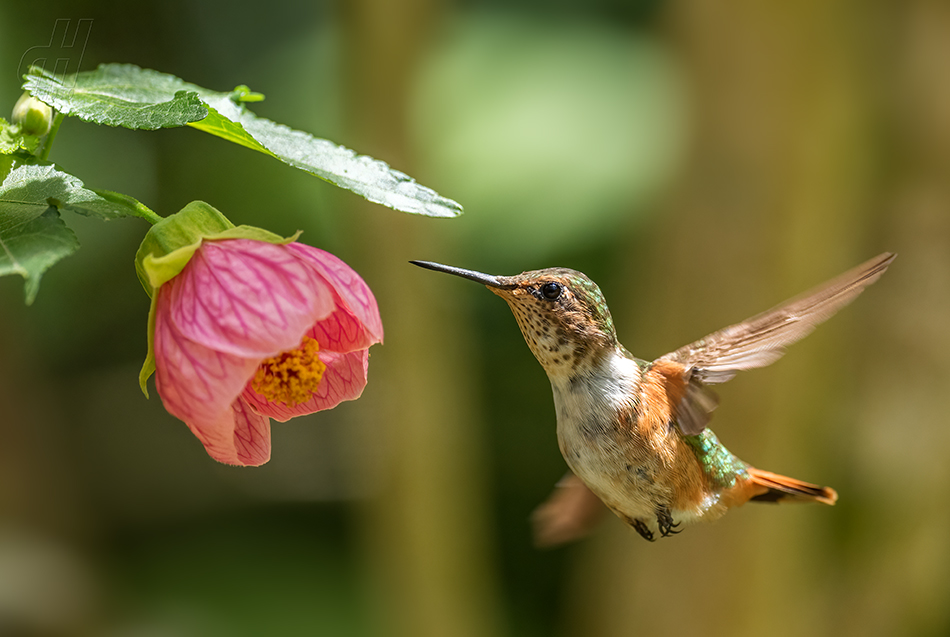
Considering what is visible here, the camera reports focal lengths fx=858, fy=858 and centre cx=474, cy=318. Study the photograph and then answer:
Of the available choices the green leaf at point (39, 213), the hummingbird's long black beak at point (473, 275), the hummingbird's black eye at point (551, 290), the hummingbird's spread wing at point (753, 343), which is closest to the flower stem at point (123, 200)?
the green leaf at point (39, 213)

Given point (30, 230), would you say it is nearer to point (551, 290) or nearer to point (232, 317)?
point (232, 317)

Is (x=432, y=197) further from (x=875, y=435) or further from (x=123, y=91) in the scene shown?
(x=875, y=435)

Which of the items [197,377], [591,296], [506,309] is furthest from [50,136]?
[506,309]

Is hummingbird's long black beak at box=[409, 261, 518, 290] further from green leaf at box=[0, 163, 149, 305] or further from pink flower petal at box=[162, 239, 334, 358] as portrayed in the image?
green leaf at box=[0, 163, 149, 305]

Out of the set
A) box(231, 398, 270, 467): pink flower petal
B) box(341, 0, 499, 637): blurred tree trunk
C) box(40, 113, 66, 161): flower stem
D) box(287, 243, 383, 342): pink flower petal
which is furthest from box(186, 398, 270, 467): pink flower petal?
box(341, 0, 499, 637): blurred tree trunk

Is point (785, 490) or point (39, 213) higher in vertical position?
point (39, 213)

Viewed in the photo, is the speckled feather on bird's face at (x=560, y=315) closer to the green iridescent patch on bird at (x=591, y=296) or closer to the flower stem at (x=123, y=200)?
the green iridescent patch on bird at (x=591, y=296)
